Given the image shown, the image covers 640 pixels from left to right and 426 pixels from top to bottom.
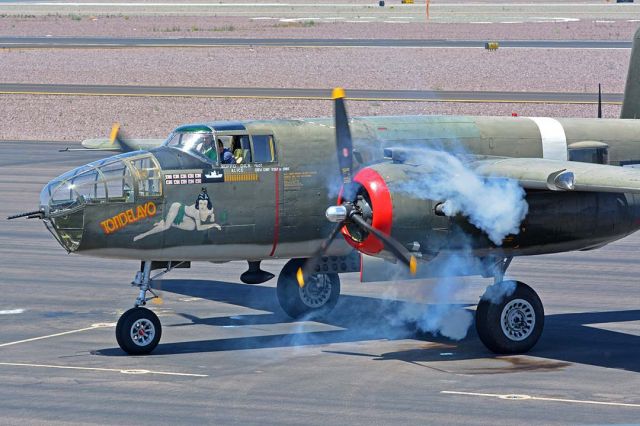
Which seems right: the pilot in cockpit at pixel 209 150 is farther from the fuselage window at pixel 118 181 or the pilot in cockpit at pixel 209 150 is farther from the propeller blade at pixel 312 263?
the propeller blade at pixel 312 263

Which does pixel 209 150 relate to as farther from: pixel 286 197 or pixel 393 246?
pixel 393 246

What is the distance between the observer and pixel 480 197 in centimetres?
2136

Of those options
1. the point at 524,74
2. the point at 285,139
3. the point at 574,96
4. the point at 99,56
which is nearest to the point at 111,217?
the point at 285,139

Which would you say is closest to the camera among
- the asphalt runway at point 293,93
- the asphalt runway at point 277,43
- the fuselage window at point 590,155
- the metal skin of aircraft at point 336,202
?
the metal skin of aircraft at point 336,202

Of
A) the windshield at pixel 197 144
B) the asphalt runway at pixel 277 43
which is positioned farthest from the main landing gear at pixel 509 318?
the asphalt runway at pixel 277 43

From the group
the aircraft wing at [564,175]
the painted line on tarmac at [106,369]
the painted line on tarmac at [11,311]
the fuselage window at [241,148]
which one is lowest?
the painted line on tarmac at [106,369]

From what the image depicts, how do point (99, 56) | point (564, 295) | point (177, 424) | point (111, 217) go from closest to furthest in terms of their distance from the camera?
point (177, 424) → point (111, 217) → point (564, 295) → point (99, 56)

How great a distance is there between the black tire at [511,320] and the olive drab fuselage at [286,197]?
0.88m

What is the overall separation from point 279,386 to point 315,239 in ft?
A: 14.6

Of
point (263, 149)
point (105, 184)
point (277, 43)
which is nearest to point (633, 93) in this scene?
point (263, 149)

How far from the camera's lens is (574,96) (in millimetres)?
67875

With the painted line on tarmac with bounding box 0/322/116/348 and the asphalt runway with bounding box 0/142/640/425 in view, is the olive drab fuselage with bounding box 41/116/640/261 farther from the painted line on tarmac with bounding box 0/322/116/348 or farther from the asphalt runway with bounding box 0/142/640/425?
the painted line on tarmac with bounding box 0/322/116/348

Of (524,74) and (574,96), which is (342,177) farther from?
(524,74)

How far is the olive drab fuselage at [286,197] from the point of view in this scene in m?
21.7
